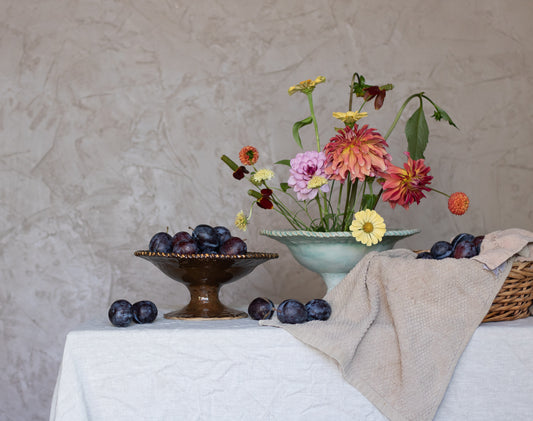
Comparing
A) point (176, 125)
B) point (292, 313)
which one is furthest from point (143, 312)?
point (176, 125)

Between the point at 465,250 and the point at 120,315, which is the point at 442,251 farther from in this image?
the point at 120,315

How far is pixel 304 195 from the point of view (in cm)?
113

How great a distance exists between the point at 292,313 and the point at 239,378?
138 mm

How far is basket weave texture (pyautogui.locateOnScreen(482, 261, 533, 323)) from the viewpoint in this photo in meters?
0.98

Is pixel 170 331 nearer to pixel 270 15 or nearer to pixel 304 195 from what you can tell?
pixel 304 195

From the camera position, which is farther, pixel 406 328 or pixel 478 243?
pixel 478 243

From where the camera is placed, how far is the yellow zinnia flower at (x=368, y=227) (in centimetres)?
106

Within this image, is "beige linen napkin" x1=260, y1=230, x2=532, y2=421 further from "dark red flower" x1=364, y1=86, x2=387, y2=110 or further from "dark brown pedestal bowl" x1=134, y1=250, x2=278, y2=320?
"dark red flower" x1=364, y1=86, x2=387, y2=110

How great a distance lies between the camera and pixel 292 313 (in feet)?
3.24

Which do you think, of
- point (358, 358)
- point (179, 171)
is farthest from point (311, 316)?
point (179, 171)

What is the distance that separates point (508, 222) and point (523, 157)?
0.78ft

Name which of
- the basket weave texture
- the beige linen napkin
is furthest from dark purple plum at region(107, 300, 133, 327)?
the basket weave texture

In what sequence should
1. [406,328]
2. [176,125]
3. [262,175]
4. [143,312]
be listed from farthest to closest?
[176,125] < [262,175] < [143,312] < [406,328]

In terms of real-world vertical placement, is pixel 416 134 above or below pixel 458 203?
above
